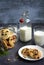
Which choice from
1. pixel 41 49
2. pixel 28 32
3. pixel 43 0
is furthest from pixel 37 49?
pixel 43 0

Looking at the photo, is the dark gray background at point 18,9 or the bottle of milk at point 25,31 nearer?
the bottle of milk at point 25,31

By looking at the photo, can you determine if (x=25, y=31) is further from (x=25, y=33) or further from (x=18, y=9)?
(x=18, y=9)


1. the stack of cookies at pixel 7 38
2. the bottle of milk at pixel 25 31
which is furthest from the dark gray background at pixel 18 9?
the stack of cookies at pixel 7 38

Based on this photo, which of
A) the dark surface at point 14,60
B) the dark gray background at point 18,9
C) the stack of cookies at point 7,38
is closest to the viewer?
the dark surface at point 14,60

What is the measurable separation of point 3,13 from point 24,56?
580 millimetres

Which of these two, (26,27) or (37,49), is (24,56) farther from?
(26,27)

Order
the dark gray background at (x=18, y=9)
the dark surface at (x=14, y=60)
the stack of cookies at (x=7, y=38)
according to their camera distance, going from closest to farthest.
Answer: the dark surface at (x=14, y=60)
the stack of cookies at (x=7, y=38)
the dark gray background at (x=18, y=9)

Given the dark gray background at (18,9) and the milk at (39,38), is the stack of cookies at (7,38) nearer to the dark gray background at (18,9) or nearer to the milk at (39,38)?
the milk at (39,38)

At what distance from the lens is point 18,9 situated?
1.50 metres

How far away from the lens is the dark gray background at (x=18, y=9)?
4.84 feet

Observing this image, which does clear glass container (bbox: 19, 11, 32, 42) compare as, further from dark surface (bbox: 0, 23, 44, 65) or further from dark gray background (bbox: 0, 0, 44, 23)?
dark gray background (bbox: 0, 0, 44, 23)

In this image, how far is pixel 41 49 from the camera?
1.09m

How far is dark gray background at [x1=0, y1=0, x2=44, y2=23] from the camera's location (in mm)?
1475

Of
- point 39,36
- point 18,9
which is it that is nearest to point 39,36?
point 39,36
